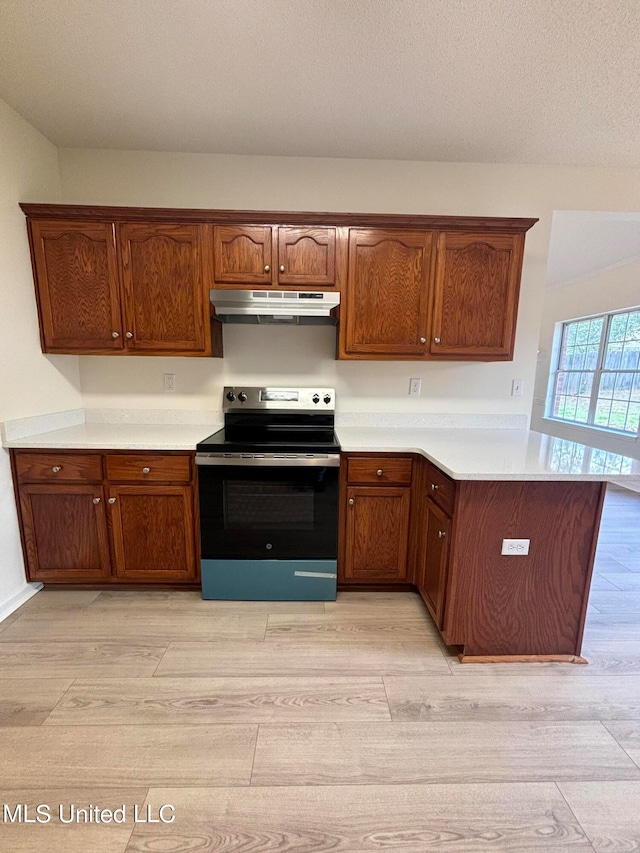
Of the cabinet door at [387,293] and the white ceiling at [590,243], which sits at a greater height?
the white ceiling at [590,243]

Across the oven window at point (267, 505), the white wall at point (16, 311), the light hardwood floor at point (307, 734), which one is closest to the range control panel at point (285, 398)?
the oven window at point (267, 505)

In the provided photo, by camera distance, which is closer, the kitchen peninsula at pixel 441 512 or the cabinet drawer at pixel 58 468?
the kitchen peninsula at pixel 441 512

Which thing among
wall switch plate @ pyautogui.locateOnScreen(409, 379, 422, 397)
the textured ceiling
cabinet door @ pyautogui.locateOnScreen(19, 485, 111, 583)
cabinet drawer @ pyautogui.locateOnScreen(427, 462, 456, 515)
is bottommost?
cabinet door @ pyautogui.locateOnScreen(19, 485, 111, 583)

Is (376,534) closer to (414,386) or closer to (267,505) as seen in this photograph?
(267,505)

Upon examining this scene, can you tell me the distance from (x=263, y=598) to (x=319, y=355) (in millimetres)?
1561

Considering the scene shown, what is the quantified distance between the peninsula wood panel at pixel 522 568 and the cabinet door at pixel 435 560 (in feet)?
0.23

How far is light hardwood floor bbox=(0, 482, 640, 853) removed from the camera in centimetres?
109

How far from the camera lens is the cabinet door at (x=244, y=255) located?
2092mm

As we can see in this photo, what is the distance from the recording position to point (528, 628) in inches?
67.3

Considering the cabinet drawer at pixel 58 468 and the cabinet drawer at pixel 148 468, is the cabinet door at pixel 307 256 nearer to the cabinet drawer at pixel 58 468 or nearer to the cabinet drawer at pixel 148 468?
the cabinet drawer at pixel 148 468

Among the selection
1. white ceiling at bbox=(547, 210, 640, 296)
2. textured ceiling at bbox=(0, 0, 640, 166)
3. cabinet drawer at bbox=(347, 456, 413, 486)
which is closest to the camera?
textured ceiling at bbox=(0, 0, 640, 166)

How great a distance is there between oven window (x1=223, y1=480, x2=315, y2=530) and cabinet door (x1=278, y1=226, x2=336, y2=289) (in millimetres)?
1177

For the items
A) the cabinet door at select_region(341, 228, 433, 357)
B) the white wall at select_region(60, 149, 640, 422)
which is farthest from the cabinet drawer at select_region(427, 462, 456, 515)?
the white wall at select_region(60, 149, 640, 422)

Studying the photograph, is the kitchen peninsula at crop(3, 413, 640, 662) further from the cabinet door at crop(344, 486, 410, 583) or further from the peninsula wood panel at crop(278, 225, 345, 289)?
the peninsula wood panel at crop(278, 225, 345, 289)
